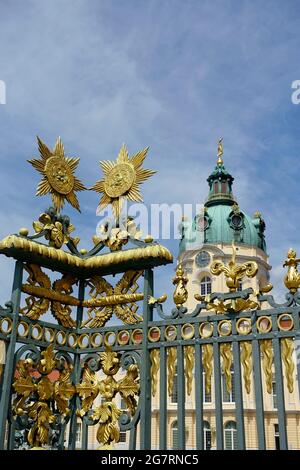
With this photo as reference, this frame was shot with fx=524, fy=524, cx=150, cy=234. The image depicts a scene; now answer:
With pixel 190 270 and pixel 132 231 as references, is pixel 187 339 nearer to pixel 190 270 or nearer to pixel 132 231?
pixel 132 231

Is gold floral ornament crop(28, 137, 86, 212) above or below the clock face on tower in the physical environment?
below

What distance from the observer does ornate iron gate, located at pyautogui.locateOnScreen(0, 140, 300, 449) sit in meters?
6.22

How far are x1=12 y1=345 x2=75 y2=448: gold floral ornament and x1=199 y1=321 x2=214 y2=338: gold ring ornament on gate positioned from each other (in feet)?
6.97

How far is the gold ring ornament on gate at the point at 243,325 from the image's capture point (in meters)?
6.36

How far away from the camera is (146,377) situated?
6934mm

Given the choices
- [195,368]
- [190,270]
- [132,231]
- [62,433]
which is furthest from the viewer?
[190,270]

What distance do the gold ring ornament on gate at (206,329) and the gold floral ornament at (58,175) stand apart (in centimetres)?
285

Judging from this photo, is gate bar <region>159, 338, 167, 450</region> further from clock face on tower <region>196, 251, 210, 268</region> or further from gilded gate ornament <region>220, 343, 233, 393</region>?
clock face on tower <region>196, 251, 210, 268</region>

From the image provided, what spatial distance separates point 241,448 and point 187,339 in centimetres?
147

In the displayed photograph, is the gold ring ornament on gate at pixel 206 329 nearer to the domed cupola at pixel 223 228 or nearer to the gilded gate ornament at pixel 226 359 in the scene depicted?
the gilded gate ornament at pixel 226 359

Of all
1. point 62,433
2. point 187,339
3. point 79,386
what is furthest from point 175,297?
point 62,433

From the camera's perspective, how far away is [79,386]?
748 cm

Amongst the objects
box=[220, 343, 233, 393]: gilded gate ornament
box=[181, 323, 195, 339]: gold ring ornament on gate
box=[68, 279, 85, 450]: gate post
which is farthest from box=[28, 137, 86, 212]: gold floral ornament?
box=[220, 343, 233, 393]: gilded gate ornament
